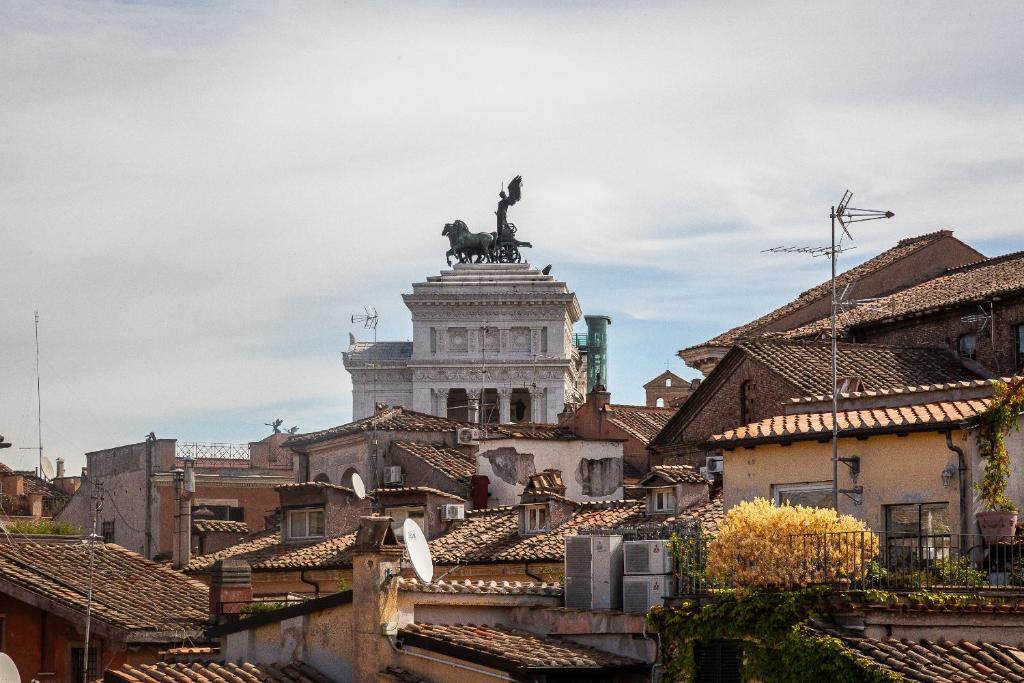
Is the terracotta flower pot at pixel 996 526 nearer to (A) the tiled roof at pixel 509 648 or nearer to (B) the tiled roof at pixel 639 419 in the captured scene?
(A) the tiled roof at pixel 509 648

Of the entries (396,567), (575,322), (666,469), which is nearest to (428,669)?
(396,567)

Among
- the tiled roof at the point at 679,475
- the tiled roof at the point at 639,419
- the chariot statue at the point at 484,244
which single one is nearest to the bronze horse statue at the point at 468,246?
the chariot statue at the point at 484,244

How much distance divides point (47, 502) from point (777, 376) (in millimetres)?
42102

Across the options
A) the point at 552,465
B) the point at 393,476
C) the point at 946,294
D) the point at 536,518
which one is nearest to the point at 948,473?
the point at 536,518

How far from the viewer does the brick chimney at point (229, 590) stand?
2930 centimetres

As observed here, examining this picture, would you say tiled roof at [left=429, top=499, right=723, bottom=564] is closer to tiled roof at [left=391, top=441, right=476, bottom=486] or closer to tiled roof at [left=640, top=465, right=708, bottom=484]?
tiled roof at [left=640, top=465, right=708, bottom=484]

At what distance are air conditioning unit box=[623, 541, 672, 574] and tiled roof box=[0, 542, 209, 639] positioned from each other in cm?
917

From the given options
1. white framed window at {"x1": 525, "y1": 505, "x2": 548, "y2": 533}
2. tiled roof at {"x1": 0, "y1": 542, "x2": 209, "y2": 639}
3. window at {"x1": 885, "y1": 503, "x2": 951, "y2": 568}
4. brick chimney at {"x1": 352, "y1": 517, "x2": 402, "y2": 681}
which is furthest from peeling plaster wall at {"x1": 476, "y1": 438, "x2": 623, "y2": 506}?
brick chimney at {"x1": 352, "y1": 517, "x2": 402, "y2": 681}

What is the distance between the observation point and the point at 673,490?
114ft

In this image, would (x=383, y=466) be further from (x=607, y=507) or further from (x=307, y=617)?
(x=307, y=617)

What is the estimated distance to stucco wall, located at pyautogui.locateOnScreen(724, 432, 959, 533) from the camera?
77.6ft

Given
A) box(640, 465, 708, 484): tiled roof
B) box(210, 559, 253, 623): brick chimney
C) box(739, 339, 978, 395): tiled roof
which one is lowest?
box(210, 559, 253, 623): brick chimney

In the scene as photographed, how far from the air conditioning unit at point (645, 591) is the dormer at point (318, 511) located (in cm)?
2118

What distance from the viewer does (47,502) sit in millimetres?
74375
